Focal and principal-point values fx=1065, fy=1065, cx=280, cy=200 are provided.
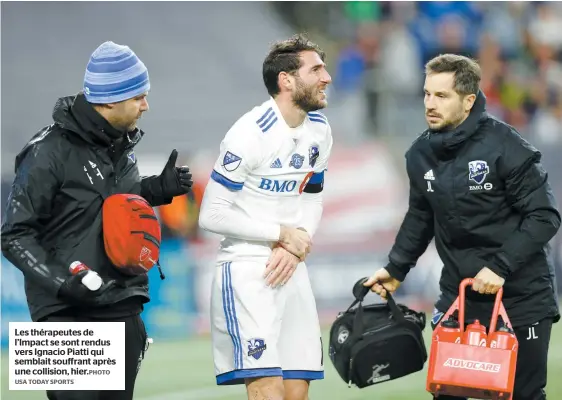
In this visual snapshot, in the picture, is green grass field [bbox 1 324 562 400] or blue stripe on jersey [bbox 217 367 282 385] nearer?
blue stripe on jersey [bbox 217 367 282 385]

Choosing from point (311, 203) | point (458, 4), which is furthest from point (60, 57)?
point (311, 203)

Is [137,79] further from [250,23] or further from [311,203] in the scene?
[250,23]

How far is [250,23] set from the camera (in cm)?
1338

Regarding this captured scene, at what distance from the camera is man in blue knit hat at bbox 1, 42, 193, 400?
4211 millimetres

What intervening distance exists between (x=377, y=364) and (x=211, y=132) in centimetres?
729

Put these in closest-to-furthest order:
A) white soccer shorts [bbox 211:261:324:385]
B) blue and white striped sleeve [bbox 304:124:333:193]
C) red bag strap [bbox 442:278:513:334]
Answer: red bag strap [bbox 442:278:513:334], white soccer shorts [bbox 211:261:324:385], blue and white striped sleeve [bbox 304:124:333:193]

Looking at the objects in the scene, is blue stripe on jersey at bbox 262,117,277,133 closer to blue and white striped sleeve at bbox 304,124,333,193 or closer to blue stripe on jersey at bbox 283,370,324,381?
blue and white striped sleeve at bbox 304,124,333,193

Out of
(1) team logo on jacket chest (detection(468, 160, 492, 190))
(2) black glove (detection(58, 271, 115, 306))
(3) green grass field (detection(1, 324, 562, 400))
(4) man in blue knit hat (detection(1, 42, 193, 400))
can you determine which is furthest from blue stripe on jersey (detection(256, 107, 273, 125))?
(3) green grass field (detection(1, 324, 562, 400))

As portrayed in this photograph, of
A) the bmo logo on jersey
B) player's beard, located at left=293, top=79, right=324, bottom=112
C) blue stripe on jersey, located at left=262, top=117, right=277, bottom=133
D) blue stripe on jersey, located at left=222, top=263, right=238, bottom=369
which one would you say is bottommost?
blue stripe on jersey, located at left=222, top=263, right=238, bottom=369

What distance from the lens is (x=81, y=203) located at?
436cm

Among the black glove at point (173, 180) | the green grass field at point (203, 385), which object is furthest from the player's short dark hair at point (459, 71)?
the green grass field at point (203, 385)

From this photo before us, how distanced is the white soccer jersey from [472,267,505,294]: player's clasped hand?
93 cm

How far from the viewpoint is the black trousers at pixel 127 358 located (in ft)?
14.4

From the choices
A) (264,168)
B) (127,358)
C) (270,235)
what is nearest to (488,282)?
(270,235)
